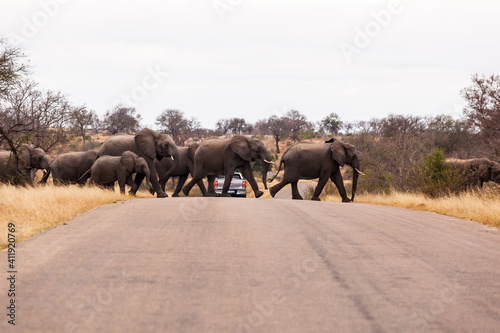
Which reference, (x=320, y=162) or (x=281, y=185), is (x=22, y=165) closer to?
(x=281, y=185)

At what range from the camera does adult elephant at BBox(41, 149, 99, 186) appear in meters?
28.0

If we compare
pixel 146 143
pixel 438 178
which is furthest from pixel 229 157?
pixel 438 178

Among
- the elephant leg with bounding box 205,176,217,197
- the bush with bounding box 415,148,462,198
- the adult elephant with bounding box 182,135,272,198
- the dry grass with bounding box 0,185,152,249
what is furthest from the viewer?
the elephant leg with bounding box 205,176,217,197

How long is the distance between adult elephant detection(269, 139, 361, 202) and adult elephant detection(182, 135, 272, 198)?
1162 millimetres

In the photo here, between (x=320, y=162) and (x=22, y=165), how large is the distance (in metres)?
12.5

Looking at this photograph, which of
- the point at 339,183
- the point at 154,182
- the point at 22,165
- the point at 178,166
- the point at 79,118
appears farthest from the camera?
the point at 79,118

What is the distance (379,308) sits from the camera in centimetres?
580

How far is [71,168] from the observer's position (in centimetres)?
2808

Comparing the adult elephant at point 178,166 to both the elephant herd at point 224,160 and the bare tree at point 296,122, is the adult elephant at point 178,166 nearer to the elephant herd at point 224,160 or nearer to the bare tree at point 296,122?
the elephant herd at point 224,160

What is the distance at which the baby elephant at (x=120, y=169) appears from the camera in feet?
78.7

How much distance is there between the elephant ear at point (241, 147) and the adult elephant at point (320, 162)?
1.71 meters

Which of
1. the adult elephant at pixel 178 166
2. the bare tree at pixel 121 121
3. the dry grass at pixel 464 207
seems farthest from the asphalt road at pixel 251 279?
the bare tree at pixel 121 121

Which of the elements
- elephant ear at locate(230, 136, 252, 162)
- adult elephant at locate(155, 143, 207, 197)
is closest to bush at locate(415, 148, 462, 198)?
elephant ear at locate(230, 136, 252, 162)

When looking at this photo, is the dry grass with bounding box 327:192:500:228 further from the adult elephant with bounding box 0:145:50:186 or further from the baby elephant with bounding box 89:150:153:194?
the adult elephant with bounding box 0:145:50:186
